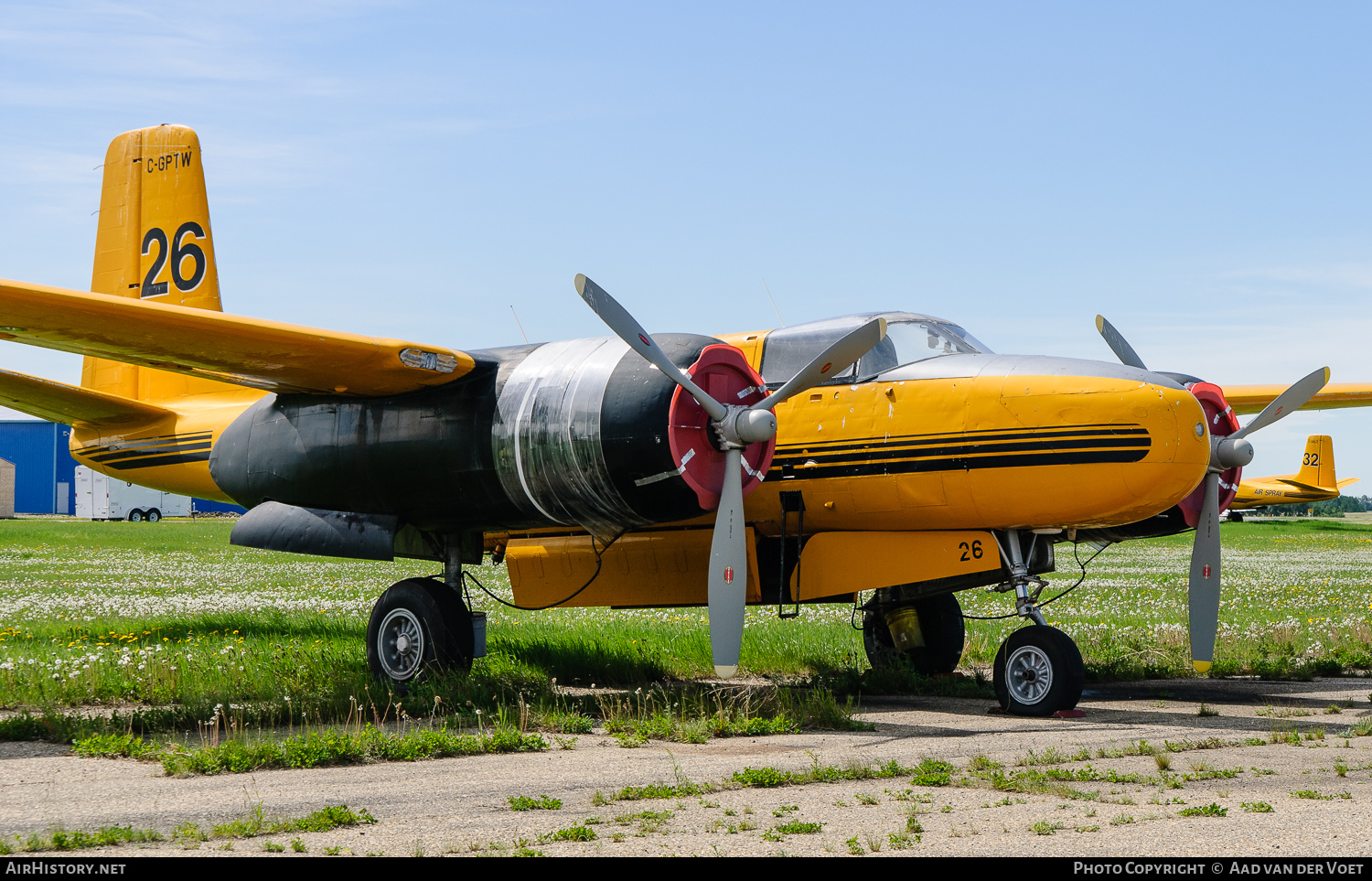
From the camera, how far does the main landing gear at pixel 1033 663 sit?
952 centimetres

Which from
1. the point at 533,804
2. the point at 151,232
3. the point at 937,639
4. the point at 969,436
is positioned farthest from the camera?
the point at 151,232

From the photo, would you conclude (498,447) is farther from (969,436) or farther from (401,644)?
(969,436)

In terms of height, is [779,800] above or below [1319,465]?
below

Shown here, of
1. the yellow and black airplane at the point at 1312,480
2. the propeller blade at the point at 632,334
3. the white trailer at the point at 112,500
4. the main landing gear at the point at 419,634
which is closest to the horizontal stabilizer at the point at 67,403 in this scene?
the main landing gear at the point at 419,634

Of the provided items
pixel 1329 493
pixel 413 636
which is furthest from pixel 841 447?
pixel 1329 493

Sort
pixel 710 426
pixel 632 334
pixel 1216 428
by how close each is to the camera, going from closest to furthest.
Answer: pixel 632 334 → pixel 710 426 → pixel 1216 428

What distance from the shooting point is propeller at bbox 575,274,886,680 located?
30.8 ft

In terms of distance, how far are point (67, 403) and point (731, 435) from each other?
7.90m

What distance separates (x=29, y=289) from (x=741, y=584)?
5710 mm

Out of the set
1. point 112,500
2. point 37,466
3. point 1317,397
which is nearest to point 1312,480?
point 1317,397

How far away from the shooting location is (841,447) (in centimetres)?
1049

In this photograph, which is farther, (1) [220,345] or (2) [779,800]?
(1) [220,345]

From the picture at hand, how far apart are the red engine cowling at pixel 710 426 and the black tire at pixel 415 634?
9.88 ft

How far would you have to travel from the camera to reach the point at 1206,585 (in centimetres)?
1091
